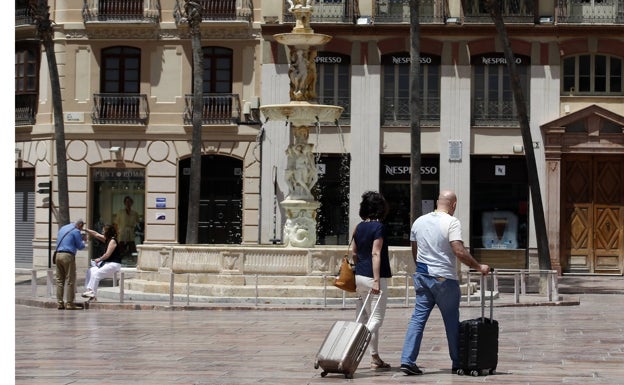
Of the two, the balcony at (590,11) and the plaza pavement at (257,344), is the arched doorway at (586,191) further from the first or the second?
the plaza pavement at (257,344)

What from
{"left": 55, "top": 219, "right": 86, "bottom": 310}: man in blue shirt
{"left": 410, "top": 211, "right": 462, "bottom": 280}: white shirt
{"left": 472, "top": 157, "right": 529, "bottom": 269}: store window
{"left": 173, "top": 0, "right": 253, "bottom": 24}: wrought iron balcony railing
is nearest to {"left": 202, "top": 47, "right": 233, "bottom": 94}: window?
{"left": 173, "top": 0, "right": 253, "bottom": 24}: wrought iron balcony railing

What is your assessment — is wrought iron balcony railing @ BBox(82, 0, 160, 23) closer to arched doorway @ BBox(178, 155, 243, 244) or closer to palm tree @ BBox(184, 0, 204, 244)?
arched doorway @ BBox(178, 155, 243, 244)

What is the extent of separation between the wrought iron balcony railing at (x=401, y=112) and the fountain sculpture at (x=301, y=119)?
43.2 ft

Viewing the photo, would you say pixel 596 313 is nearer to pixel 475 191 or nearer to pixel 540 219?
pixel 540 219

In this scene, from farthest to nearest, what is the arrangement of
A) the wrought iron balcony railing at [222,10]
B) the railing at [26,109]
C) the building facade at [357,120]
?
1. the railing at [26,109]
2. the wrought iron balcony railing at [222,10]
3. the building facade at [357,120]

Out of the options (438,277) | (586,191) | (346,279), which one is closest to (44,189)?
(586,191)

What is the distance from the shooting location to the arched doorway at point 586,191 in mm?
42656

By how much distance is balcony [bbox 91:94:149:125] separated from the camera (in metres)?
44.5

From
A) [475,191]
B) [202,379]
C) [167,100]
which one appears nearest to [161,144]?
[167,100]

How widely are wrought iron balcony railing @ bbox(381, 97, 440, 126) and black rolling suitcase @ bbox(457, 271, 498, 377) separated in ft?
96.4

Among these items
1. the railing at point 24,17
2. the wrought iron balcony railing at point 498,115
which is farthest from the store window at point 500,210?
the railing at point 24,17

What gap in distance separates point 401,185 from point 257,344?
25468 millimetres

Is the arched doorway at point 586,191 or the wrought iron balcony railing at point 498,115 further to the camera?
the wrought iron balcony railing at point 498,115

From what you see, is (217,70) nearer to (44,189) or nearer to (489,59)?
(44,189)
